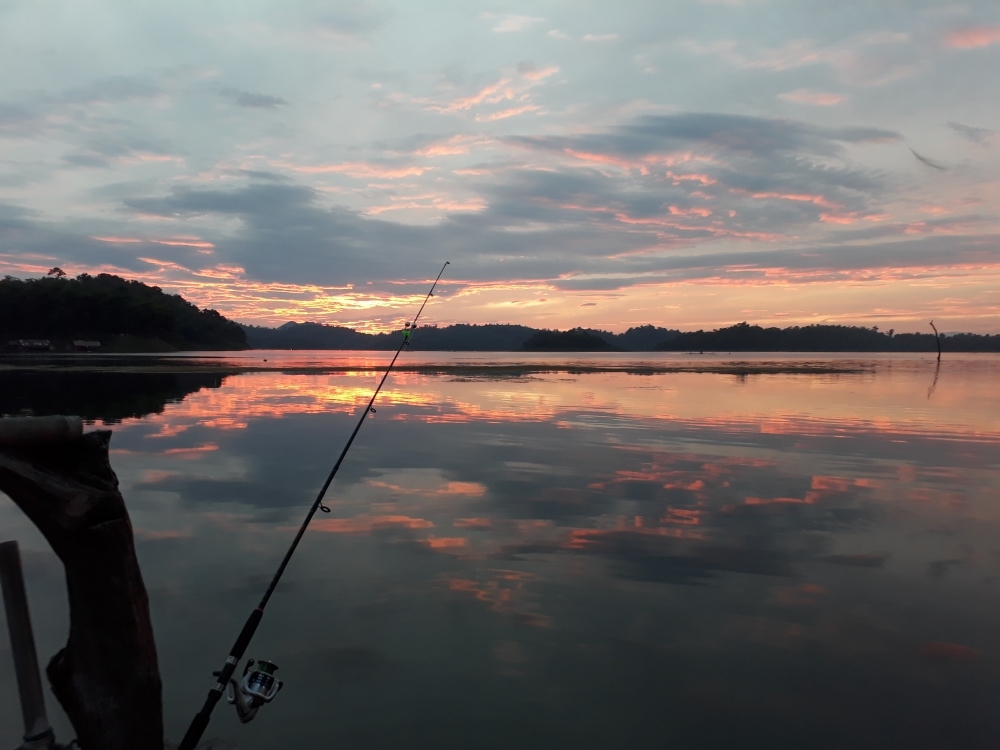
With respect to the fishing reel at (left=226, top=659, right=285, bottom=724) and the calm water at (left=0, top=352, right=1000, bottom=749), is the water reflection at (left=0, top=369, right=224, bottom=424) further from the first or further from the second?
the fishing reel at (left=226, top=659, right=285, bottom=724)

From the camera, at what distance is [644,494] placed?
12516 mm

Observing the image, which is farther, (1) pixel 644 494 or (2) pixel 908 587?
(1) pixel 644 494

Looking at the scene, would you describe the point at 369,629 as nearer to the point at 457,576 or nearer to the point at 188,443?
the point at 457,576

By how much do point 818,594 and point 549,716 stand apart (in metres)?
4.13

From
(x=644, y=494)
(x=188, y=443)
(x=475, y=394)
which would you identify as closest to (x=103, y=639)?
(x=644, y=494)

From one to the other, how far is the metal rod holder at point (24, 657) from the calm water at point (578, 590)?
51.3 inches

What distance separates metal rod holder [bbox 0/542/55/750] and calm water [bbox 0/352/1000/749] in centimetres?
130

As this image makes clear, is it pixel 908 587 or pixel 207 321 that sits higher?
pixel 207 321

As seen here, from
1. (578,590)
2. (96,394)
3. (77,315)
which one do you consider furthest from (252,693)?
(77,315)

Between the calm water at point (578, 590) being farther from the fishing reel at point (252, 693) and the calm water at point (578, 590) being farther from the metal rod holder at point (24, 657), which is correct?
the metal rod holder at point (24, 657)

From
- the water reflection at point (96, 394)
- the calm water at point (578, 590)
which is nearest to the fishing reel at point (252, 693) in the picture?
the calm water at point (578, 590)

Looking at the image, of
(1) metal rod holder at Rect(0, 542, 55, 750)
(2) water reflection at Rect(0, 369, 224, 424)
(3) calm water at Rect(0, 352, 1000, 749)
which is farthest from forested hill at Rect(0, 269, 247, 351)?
(1) metal rod holder at Rect(0, 542, 55, 750)

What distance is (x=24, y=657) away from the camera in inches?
162

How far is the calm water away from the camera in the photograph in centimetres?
557
